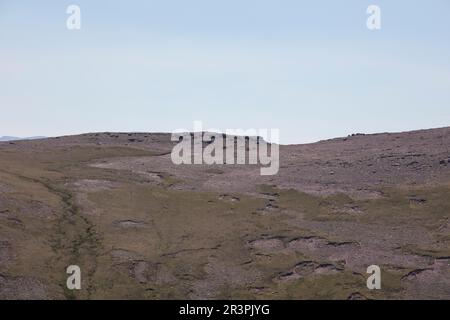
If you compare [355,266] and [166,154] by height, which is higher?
[166,154]

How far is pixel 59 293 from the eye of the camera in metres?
81.2

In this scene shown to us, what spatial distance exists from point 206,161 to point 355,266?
8007 centimetres

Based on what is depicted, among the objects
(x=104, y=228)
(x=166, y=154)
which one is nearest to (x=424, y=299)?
(x=104, y=228)

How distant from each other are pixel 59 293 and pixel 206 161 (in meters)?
90.6
